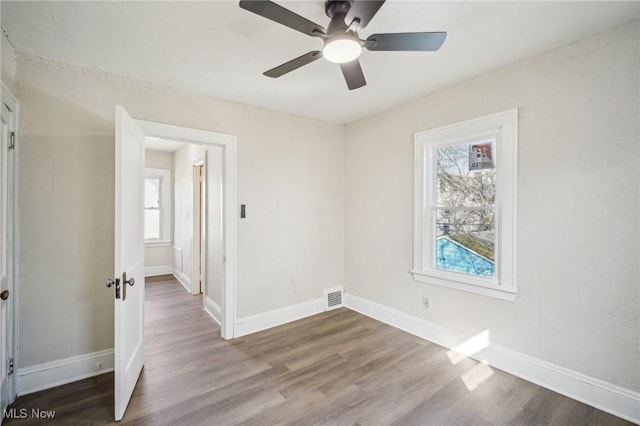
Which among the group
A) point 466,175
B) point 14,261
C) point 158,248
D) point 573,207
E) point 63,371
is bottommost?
point 63,371

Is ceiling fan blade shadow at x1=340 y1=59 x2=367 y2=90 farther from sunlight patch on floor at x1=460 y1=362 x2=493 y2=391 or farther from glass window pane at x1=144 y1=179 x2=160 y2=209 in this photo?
glass window pane at x1=144 y1=179 x2=160 y2=209

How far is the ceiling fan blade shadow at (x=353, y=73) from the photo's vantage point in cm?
180

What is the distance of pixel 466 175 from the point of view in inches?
110

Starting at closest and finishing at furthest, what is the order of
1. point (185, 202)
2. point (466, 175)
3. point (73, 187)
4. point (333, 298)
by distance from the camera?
point (73, 187), point (466, 175), point (333, 298), point (185, 202)

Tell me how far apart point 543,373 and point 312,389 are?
5.83 feet

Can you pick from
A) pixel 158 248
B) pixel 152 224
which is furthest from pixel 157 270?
pixel 152 224

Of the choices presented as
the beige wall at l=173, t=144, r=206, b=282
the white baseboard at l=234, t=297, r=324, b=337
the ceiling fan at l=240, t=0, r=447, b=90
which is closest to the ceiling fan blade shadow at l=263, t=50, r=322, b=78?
the ceiling fan at l=240, t=0, r=447, b=90

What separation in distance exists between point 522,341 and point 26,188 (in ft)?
13.3

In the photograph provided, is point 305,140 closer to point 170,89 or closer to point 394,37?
point 170,89

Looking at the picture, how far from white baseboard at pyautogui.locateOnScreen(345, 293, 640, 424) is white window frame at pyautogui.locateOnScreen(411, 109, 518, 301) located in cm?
46

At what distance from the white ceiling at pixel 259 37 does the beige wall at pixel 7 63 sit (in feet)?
→ 0.18

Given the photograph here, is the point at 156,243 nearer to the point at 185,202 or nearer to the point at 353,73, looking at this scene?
the point at 185,202

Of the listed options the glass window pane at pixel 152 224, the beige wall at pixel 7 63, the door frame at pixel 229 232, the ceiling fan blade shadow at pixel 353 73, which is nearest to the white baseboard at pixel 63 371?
the door frame at pixel 229 232

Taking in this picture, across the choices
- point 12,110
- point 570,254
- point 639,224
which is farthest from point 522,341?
point 12,110
